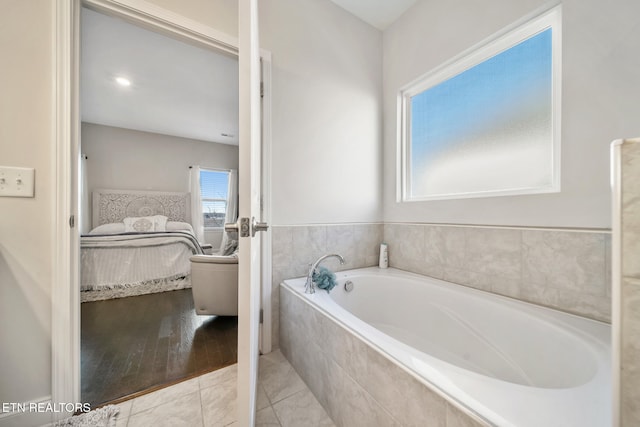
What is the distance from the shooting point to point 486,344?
3.80ft

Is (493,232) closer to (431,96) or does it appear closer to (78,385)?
(431,96)

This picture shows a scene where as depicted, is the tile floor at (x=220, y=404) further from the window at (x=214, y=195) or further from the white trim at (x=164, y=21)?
the window at (x=214, y=195)

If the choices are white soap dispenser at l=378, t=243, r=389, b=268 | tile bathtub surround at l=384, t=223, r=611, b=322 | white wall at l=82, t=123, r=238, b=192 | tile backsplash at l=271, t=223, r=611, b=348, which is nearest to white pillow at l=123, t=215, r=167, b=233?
white wall at l=82, t=123, r=238, b=192

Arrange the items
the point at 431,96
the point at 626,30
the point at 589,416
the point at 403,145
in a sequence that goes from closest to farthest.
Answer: the point at 589,416 → the point at 626,30 → the point at 431,96 → the point at 403,145

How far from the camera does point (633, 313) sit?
28cm

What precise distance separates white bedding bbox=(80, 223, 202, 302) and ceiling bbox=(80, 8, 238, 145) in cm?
190

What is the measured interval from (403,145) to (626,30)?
1.18m

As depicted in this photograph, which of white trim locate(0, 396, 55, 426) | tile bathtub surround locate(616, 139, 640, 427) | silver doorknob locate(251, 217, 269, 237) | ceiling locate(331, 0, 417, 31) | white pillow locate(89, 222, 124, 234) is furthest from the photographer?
white pillow locate(89, 222, 124, 234)

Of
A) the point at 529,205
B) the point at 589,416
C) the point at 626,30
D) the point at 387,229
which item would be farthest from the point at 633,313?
the point at 387,229

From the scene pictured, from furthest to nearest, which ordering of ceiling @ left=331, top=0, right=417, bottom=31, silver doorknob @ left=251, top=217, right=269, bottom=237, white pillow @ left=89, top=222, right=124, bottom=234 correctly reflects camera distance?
white pillow @ left=89, top=222, right=124, bottom=234, ceiling @ left=331, top=0, right=417, bottom=31, silver doorknob @ left=251, top=217, right=269, bottom=237

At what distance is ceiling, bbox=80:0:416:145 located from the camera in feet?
6.27

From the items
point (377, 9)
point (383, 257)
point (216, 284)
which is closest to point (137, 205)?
point (216, 284)

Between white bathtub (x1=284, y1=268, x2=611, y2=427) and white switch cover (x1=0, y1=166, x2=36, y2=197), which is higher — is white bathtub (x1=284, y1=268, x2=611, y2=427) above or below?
below

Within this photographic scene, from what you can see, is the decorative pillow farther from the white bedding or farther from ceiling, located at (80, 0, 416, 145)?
ceiling, located at (80, 0, 416, 145)
